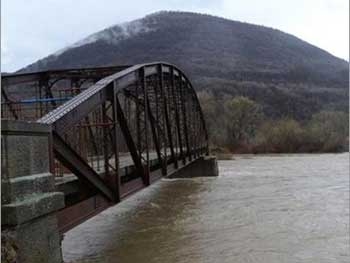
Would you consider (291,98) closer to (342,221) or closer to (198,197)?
(198,197)

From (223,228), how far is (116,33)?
7135 inches

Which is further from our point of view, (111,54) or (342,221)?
(111,54)

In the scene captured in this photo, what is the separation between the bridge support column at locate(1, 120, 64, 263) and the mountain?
103950 millimetres

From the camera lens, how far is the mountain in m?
119

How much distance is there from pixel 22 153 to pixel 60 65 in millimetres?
150104

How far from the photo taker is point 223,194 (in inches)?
907

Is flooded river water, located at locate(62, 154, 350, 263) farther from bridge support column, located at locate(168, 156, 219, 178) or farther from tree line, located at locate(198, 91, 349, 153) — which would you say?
tree line, located at locate(198, 91, 349, 153)

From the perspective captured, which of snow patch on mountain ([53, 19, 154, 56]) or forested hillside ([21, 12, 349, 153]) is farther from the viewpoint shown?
snow patch on mountain ([53, 19, 154, 56])

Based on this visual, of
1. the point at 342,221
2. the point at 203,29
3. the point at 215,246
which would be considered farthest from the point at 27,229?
the point at 203,29

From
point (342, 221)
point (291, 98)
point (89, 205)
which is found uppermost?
point (291, 98)

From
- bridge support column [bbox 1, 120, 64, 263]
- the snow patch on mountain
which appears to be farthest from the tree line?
the snow patch on mountain

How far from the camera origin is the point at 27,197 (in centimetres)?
577

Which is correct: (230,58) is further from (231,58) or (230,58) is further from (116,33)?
(116,33)

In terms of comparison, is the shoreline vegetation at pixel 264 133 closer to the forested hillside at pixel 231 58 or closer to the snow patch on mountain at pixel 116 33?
the forested hillside at pixel 231 58
